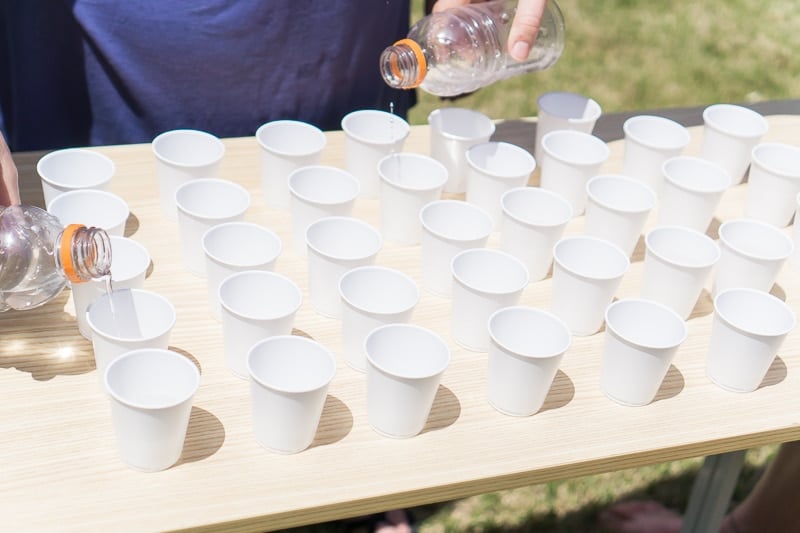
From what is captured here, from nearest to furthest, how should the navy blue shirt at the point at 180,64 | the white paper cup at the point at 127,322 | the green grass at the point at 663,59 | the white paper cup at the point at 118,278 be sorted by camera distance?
the white paper cup at the point at 127,322, the white paper cup at the point at 118,278, the navy blue shirt at the point at 180,64, the green grass at the point at 663,59

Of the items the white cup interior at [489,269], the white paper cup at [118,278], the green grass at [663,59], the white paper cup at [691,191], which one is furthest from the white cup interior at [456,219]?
the green grass at [663,59]

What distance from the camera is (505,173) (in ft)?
5.73

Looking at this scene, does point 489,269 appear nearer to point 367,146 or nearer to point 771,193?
point 367,146

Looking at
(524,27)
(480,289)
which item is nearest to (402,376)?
(480,289)

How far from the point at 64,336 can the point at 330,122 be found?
89cm

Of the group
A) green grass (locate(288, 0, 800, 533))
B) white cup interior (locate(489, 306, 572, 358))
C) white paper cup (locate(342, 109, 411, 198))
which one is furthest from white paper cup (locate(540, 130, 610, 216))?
green grass (locate(288, 0, 800, 533))

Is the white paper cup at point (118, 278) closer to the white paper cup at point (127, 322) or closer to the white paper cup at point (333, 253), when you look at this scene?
the white paper cup at point (127, 322)

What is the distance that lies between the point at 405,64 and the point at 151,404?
744 mm

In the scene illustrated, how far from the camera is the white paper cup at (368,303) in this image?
1273 millimetres

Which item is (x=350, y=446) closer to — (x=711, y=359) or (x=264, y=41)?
(x=711, y=359)

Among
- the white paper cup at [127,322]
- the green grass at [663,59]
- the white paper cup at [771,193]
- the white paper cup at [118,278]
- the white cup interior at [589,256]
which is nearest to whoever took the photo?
the white paper cup at [127,322]

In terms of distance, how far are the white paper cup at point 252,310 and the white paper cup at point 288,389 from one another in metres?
0.03

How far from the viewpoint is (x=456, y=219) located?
160cm

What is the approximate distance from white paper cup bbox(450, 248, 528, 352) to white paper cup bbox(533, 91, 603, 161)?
47 centimetres
